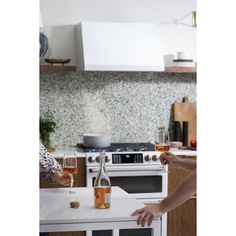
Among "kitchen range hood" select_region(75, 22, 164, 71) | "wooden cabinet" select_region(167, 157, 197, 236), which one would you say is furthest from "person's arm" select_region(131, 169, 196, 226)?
"kitchen range hood" select_region(75, 22, 164, 71)

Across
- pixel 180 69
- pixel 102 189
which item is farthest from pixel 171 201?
pixel 180 69

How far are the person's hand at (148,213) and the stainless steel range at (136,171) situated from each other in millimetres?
1918

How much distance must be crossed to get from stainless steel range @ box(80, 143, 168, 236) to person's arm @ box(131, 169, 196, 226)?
1.92 m

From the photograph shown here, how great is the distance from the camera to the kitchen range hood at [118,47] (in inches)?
160

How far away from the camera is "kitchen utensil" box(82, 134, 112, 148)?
4055mm

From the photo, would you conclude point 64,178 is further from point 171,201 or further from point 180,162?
point 171,201

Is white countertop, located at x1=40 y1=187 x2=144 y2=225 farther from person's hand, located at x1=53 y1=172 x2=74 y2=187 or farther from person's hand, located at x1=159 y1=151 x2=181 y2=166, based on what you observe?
person's hand, located at x1=159 y1=151 x2=181 y2=166

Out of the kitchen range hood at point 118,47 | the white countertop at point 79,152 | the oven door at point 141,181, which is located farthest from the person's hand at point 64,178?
the kitchen range hood at point 118,47

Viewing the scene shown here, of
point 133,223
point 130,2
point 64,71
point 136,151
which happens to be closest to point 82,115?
point 64,71

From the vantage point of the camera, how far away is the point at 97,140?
406 cm

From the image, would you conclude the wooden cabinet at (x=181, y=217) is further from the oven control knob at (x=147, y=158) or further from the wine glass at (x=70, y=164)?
the wine glass at (x=70, y=164)
